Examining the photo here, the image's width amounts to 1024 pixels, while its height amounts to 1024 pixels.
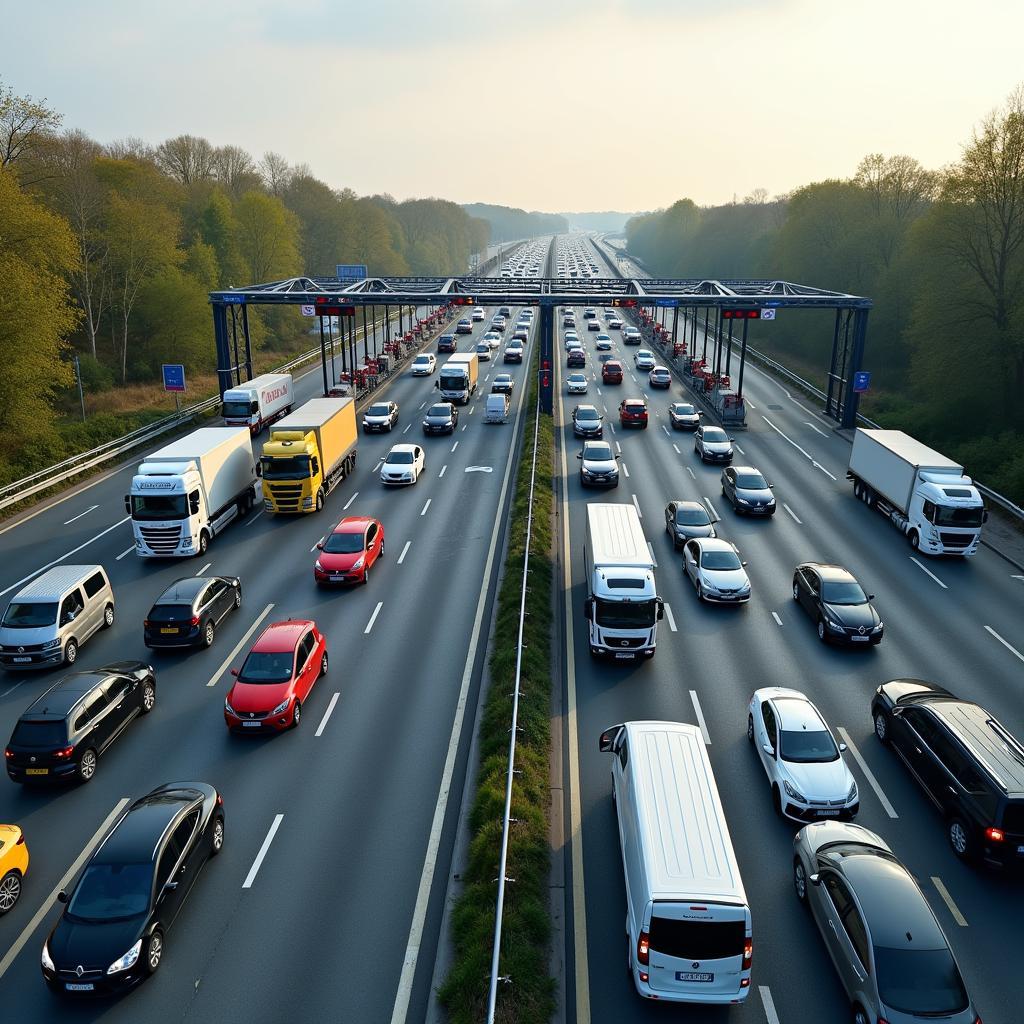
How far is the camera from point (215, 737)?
19484mm

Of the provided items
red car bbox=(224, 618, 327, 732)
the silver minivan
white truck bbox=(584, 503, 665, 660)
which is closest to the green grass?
white truck bbox=(584, 503, 665, 660)

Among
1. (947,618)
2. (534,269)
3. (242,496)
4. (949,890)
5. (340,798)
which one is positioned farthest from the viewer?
(534,269)

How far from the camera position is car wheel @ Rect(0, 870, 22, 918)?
1412cm

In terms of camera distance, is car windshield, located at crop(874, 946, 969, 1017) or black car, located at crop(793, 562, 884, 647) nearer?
car windshield, located at crop(874, 946, 969, 1017)

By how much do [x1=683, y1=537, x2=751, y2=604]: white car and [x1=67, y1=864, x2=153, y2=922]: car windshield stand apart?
18.5 m

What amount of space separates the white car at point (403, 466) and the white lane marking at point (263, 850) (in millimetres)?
24021

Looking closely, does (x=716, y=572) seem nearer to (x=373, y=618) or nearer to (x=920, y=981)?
(x=373, y=618)

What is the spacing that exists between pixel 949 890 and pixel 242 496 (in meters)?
29.8

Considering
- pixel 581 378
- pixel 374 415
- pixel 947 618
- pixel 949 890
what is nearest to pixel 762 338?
pixel 581 378

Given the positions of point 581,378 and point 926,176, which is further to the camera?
point 926,176

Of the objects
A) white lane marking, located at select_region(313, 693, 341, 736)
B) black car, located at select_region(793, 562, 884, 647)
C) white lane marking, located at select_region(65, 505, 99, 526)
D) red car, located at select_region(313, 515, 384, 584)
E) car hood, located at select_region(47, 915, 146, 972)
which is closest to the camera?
car hood, located at select_region(47, 915, 146, 972)

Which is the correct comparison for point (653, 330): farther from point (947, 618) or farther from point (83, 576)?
point (83, 576)

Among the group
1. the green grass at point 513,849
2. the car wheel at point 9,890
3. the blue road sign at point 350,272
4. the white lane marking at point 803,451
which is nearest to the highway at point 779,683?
the white lane marking at point 803,451

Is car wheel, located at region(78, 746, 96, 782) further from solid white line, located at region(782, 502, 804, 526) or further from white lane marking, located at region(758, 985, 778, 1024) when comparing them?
solid white line, located at region(782, 502, 804, 526)
